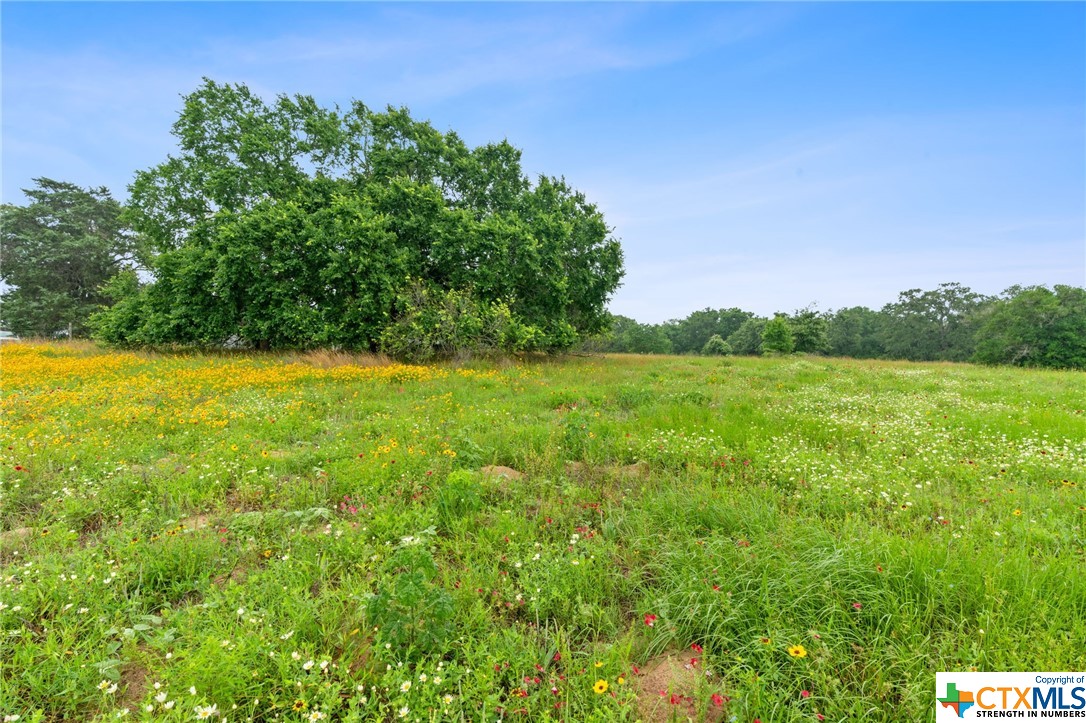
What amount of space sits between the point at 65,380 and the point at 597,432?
13642mm

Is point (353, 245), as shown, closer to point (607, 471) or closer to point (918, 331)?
point (607, 471)

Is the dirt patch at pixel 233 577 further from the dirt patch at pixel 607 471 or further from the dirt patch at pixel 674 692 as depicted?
the dirt patch at pixel 607 471

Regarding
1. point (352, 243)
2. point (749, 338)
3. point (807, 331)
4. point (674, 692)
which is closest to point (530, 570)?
point (674, 692)

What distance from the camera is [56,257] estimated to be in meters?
33.7

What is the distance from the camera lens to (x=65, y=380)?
1070cm

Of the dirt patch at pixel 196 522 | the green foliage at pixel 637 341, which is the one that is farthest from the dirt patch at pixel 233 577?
the green foliage at pixel 637 341

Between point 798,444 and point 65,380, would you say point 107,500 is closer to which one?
point 798,444

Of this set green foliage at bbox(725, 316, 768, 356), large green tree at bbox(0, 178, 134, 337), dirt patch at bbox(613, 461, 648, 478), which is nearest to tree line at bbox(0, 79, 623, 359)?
dirt patch at bbox(613, 461, 648, 478)

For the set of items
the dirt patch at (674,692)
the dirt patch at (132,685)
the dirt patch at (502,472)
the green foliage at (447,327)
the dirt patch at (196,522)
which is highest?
the green foliage at (447,327)

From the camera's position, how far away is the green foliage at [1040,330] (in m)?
42.5

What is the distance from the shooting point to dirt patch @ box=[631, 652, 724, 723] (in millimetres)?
2168

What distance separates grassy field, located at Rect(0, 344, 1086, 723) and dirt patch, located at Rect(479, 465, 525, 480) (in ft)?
0.20

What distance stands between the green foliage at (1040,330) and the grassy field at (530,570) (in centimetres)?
5689

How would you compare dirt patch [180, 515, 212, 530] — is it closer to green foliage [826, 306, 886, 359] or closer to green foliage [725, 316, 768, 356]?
green foliage [725, 316, 768, 356]
